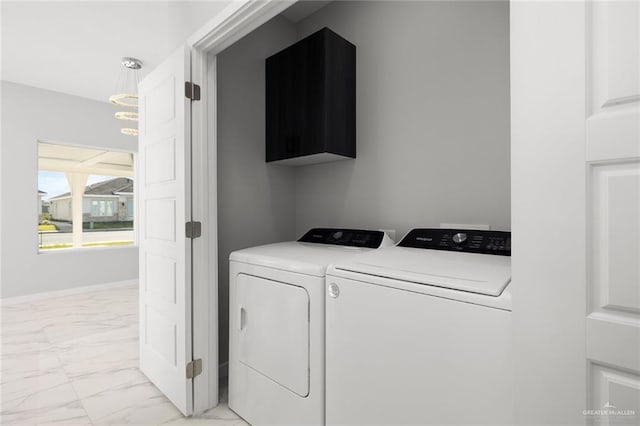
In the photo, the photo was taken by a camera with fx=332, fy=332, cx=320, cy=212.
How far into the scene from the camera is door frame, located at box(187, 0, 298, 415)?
1.82 m

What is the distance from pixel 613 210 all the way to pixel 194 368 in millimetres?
1924

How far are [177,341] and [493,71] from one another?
85.9 inches

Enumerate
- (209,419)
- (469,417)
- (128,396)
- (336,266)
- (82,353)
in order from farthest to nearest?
1. (82,353)
2. (128,396)
3. (209,419)
4. (336,266)
5. (469,417)

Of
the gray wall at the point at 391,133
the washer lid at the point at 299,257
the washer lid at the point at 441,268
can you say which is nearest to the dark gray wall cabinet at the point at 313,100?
the gray wall at the point at 391,133

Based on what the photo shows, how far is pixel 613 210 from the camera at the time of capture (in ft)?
2.18

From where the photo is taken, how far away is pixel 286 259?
5.11 feet

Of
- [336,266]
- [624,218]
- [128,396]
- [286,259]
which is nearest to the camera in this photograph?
[624,218]

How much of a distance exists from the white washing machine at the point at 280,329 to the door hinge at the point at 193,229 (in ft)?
0.75

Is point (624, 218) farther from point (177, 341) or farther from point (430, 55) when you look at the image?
point (177, 341)

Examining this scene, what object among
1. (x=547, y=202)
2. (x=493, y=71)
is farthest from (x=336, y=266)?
(x=493, y=71)

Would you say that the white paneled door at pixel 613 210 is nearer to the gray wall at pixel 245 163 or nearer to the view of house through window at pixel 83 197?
the gray wall at pixel 245 163

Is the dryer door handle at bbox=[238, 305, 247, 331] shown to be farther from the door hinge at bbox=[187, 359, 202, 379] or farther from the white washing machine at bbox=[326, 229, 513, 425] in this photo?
the white washing machine at bbox=[326, 229, 513, 425]

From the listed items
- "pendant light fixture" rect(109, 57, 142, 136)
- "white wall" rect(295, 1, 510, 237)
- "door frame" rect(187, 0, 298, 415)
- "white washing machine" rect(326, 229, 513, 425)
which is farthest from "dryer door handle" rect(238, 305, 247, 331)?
"pendant light fixture" rect(109, 57, 142, 136)

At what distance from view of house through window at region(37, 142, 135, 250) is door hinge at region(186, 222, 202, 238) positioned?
12.3 ft
